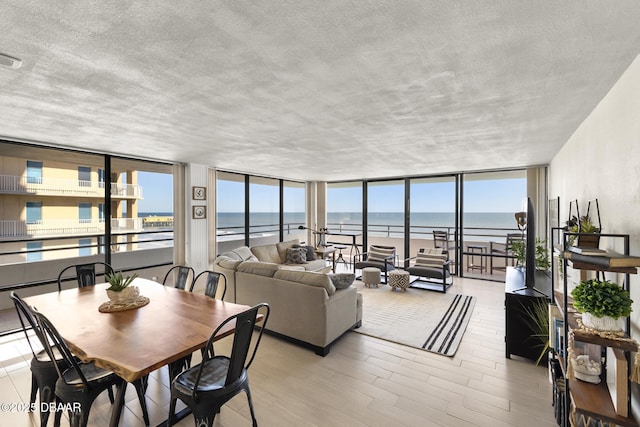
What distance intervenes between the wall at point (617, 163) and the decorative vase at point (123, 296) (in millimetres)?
3475

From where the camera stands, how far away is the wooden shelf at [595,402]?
1.43 meters

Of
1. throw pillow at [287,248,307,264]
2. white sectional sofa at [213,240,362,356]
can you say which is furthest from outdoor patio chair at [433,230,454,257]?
white sectional sofa at [213,240,362,356]

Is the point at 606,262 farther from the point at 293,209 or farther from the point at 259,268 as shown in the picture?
the point at 293,209

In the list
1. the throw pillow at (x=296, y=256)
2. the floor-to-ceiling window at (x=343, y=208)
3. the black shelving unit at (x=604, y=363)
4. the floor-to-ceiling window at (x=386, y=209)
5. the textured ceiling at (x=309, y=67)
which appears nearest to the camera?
the textured ceiling at (x=309, y=67)

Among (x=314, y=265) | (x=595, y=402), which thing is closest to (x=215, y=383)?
(x=595, y=402)

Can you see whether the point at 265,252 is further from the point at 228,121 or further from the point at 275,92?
the point at 275,92

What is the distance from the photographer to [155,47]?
1543mm

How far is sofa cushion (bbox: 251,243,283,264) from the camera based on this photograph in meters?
6.03

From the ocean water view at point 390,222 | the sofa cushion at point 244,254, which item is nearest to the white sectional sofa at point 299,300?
the sofa cushion at point 244,254

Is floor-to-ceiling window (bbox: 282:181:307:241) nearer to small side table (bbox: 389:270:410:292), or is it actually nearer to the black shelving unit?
small side table (bbox: 389:270:410:292)

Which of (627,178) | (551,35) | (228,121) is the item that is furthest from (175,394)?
(627,178)

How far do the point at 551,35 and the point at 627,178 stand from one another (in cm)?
103

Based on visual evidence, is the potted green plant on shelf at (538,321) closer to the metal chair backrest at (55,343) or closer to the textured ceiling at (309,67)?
the textured ceiling at (309,67)

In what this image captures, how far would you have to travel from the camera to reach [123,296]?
7.90 feet
